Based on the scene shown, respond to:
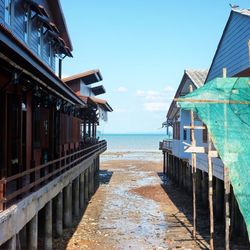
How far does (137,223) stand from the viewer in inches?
755

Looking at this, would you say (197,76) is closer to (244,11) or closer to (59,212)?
(244,11)

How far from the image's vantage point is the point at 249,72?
1293 cm

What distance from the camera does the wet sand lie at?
1544 centimetres

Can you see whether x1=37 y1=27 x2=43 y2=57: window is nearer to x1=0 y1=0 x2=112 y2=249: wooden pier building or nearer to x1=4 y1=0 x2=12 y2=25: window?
x1=0 y1=0 x2=112 y2=249: wooden pier building

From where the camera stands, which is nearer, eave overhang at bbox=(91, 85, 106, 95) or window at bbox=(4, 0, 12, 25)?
window at bbox=(4, 0, 12, 25)

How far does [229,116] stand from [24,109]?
6.75m

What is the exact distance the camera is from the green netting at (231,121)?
9805 millimetres

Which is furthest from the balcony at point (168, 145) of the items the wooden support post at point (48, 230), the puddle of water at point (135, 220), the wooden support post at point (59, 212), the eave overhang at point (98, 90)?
the wooden support post at point (48, 230)

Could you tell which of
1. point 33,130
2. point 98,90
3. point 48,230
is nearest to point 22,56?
point 33,130

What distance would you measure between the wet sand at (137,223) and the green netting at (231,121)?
5.80 metres

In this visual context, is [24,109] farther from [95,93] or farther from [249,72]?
[95,93]

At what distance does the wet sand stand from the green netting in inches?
228

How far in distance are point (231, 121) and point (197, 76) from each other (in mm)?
14116

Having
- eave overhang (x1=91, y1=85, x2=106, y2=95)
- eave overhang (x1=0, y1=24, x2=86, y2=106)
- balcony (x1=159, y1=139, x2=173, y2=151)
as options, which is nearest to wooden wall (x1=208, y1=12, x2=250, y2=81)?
eave overhang (x1=0, y1=24, x2=86, y2=106)
